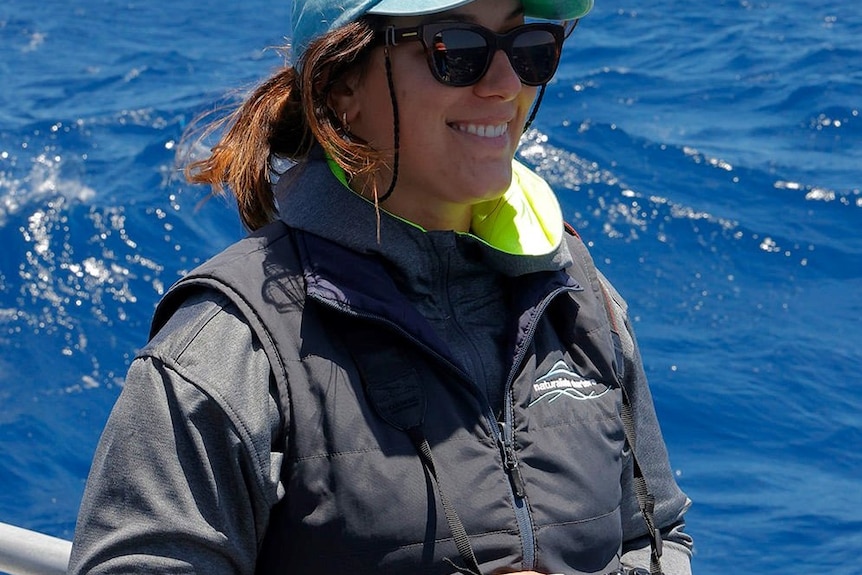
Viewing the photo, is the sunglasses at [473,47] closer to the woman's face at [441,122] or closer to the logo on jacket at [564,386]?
the woman's face at [441,122]

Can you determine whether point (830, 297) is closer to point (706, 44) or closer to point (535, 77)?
point (706, 44)

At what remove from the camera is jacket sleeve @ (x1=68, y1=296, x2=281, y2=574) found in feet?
4.37

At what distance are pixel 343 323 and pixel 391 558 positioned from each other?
0.98 ft

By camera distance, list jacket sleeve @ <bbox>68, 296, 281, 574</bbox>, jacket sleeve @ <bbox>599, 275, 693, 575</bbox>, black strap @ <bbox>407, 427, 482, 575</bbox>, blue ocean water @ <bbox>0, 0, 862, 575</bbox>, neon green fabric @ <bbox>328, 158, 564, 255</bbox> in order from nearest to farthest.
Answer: jacket sleeve @ <bbox>68, 296, 281, 574</bbox> < black strap @ <bbox>407, 427, 482, 575</bbox> < neon green fabric @ <bbox>328, 158, 564, 255</bbox> < jacket sleeve @ <bbox>599, 275, 693, 575</bbox> < blue ocean water @ <bbox>0, 0, 862, 575</bbox>

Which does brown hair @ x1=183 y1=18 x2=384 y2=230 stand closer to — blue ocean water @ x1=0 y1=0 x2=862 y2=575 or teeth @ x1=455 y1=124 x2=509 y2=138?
teeth @ x1=455 y1=124 x2=509 y2=138

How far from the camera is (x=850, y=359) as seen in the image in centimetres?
476

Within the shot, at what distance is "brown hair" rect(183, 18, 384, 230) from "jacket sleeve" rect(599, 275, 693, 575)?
0.50 metres

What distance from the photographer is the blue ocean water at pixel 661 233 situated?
14.2 ft

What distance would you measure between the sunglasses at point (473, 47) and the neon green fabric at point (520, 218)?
192 millimetres

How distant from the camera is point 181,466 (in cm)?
134

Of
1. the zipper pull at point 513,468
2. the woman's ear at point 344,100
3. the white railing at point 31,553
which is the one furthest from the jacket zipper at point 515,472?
the white railing at point 31,553

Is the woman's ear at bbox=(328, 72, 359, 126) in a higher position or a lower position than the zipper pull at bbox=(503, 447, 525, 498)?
higher

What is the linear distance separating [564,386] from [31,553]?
2.71ft

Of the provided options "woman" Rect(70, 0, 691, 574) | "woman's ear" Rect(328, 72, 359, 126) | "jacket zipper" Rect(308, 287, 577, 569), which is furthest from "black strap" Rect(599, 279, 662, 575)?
"woman's ear" Rect(328, 72, 359, 126)
